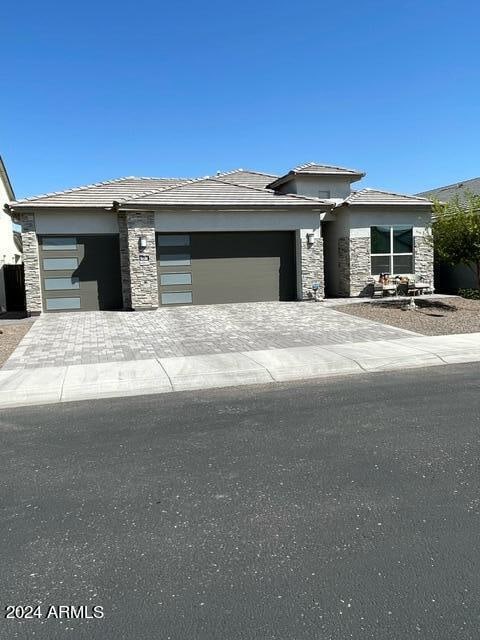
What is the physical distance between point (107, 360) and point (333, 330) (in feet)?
19.6

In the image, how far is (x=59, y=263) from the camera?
57.7 feet

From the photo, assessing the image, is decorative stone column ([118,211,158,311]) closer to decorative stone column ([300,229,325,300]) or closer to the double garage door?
the double garage door

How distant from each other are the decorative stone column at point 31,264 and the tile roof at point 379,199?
11.8 meters

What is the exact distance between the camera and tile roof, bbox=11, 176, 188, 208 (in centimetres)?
1712

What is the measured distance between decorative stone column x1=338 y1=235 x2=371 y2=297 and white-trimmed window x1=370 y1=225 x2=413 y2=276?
0.40 metres

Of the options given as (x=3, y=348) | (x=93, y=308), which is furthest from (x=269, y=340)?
(x=93, y=308)

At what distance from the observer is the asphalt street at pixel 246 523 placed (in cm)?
262

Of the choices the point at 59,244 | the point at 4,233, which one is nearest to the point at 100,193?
the point at 59,244

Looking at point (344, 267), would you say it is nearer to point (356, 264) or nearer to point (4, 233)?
point (356, 264)

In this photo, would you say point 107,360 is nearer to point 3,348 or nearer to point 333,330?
point 3,348

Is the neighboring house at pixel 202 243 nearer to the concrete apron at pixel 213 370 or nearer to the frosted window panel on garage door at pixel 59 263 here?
the frosted window panel on garage door at pixel 59 263

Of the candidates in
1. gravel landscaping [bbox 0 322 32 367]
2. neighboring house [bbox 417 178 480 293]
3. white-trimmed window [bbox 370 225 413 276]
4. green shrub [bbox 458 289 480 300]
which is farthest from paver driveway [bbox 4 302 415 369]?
neighboring house [bbox 417 178 480 293]

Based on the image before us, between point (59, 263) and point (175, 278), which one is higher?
point (59, 263)

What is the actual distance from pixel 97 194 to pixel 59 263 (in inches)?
118
